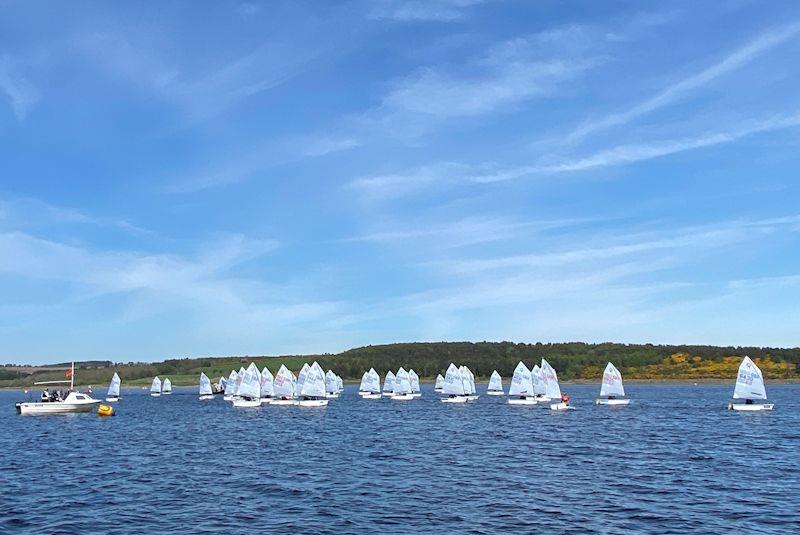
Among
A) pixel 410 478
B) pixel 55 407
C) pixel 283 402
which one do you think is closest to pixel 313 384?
pixel 283 402

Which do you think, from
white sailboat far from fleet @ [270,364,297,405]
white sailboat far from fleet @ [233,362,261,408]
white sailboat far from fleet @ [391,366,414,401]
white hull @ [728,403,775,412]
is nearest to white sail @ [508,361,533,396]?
white hull @ [728,403,775,412]

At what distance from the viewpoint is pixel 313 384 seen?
142125 mm

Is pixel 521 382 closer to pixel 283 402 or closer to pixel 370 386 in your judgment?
pixel 283 402

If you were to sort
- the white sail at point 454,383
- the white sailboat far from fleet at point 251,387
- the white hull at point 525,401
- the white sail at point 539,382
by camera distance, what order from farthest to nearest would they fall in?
the white sail at point 454,383 < the white sailboat far from fleet at point 251,387 < the white sail at point 539,382 < the white hull at point 525,401

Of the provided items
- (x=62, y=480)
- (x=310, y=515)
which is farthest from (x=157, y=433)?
(x=310, y=515)

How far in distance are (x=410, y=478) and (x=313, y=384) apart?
9635cm

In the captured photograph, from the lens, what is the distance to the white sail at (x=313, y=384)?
14062 centimetres

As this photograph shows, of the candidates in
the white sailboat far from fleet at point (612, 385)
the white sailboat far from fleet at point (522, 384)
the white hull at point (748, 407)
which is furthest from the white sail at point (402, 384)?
the white hull at point (748, 407)

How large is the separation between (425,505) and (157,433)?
187 ft

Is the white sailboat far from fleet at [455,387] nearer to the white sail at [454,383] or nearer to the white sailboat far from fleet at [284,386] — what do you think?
the white sail at [454,383]

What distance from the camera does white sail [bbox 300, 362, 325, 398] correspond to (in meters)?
141

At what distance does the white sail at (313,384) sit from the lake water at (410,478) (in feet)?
159

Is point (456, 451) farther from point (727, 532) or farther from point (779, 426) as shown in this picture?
point (779, 426)

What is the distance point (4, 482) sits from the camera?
49000 mm
